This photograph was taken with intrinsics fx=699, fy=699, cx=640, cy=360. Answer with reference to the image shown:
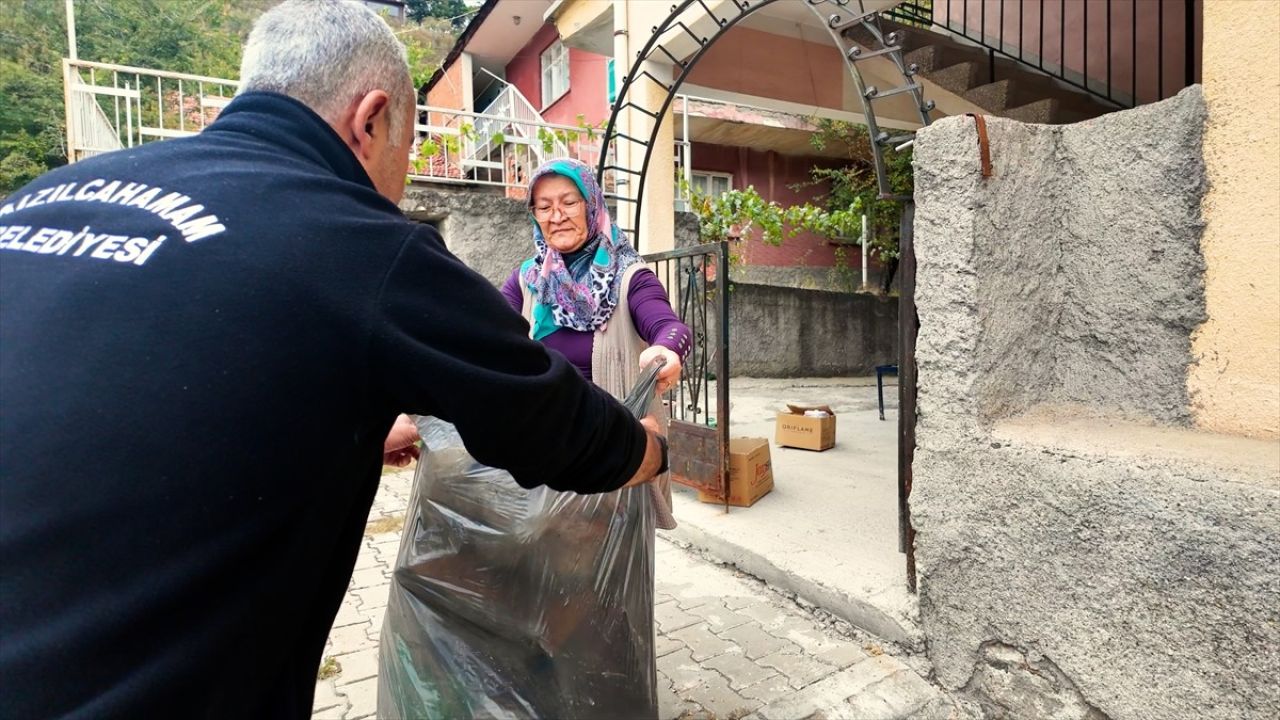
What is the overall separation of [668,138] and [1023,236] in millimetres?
3548

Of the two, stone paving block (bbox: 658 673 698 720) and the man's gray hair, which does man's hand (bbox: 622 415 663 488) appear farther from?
stone paving block (bbox: 658 673 698 720)

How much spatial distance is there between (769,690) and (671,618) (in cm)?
61

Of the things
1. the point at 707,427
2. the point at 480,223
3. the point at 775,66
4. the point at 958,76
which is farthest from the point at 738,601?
the point at 480,223

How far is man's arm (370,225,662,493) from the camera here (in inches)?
32.5

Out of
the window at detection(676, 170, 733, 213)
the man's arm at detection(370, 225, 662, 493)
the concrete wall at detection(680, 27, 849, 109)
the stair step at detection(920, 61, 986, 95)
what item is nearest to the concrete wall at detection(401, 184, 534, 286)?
the concrete wall at detection(680, 27, 849, 109)

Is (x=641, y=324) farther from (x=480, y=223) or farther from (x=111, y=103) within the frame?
(x=111, y=103)

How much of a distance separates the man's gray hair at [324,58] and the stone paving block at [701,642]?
2.10m

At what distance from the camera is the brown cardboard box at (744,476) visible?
368cm

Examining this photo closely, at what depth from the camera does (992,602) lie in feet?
6.67

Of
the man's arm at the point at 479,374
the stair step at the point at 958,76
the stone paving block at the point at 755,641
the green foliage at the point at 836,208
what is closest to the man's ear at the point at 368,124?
the man's arm at the point at 479,374

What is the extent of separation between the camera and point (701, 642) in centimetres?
261

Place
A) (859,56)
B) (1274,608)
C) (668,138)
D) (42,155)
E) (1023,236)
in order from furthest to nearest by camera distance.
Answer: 1. (42,155)
2. (668,138)
3. (859,56)
4. (1023,236)
5. (1274,608)

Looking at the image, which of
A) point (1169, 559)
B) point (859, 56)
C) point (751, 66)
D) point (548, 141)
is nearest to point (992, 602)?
point (1169, 559)

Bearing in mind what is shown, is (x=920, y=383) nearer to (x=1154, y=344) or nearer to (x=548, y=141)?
(x=1154, y=344)
